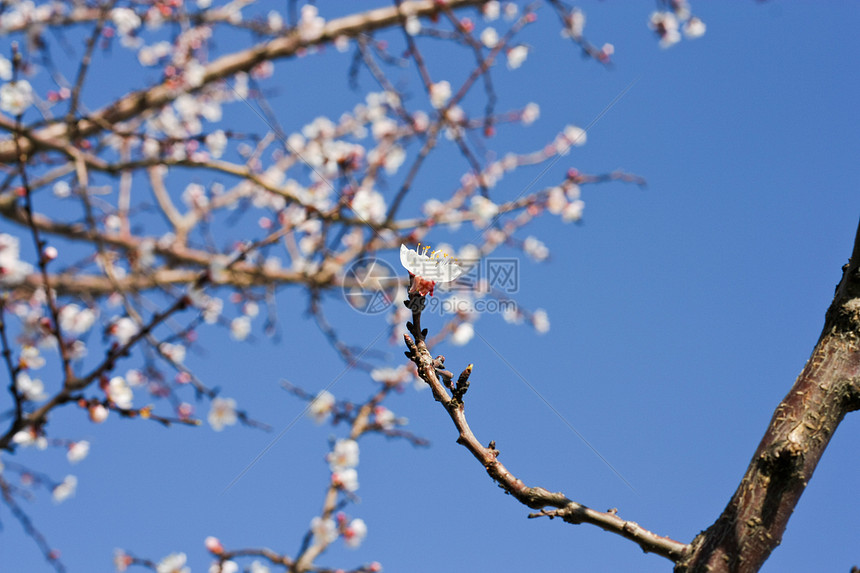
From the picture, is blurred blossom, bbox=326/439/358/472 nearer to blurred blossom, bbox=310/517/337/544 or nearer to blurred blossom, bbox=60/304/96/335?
blurred blossom, bbox=310/517/337/544

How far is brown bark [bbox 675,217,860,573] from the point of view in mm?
843

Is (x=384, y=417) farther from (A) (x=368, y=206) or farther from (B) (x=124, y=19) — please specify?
(B) (x=124, y=19)

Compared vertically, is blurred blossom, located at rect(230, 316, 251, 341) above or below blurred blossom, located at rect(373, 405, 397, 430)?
above

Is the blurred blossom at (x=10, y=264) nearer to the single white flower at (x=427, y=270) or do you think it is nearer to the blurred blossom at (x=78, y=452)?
the blurred blossom at (x=78, y=452)

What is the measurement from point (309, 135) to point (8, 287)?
293 cm

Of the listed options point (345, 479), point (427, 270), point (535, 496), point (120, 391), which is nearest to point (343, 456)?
point (345, 479)

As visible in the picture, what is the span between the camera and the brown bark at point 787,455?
0.84 meters

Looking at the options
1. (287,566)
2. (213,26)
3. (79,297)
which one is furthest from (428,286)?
(213,26)

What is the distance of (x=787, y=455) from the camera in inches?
33.1

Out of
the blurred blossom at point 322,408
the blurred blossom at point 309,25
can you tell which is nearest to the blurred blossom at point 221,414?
the blurred blossom at point 322,408

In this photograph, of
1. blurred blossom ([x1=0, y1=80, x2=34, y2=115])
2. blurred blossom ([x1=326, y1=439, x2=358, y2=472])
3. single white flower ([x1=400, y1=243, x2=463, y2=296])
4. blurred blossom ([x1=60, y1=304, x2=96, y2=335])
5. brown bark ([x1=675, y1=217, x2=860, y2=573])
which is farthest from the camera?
blurred blossom ([x1=60, y1=304, x2=96, y2=335])

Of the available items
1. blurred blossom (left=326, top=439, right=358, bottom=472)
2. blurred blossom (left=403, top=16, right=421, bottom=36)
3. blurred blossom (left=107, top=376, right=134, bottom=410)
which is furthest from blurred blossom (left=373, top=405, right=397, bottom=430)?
blurred blossom (left=403, top=16, right=421, bottom=36)

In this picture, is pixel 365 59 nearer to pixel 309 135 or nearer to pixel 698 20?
pixel 309 135

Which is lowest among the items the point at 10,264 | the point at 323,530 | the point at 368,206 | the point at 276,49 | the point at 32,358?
the point at 323,530
